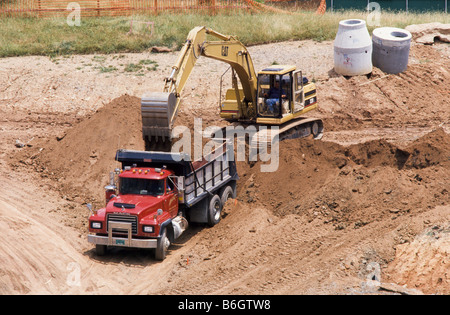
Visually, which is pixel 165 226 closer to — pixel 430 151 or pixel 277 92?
pixel 277 92

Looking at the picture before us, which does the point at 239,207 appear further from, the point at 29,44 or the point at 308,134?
the point at 29,44

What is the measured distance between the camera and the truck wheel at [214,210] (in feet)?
57.3

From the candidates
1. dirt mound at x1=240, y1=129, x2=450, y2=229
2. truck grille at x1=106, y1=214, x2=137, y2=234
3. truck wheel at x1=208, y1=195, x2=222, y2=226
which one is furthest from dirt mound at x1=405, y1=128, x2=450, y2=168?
truck grille at x1=106, y1=214, x2=137, y2=234

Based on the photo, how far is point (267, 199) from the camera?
1855cm

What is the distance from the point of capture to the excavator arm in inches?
645

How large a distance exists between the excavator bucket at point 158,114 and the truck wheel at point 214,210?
2.11 metres

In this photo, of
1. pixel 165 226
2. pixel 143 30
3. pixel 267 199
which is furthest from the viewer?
pixel 143 30

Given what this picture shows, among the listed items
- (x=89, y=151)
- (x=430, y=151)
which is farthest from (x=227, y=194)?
(x=430, y=151)

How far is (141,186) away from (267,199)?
4098 mm

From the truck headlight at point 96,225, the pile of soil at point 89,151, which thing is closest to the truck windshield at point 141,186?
the truck headlight at point 96,225

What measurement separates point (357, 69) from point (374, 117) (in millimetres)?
2798

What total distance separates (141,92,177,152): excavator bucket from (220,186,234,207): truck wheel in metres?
2.52

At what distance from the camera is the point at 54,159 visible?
70.2ft

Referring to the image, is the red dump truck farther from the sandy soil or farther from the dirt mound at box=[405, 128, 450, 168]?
the dirt mound at box=[405, 128, 450, 168]
